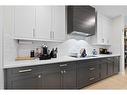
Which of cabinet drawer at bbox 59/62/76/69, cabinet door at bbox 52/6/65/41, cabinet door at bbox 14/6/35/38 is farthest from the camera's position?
cabinet door at bbox 52/6/65/41

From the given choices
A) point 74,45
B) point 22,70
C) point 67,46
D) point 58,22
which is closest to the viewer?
point 22,70

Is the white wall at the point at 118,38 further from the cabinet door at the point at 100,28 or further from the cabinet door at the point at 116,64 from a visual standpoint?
the cabinet door at the point at 100,28

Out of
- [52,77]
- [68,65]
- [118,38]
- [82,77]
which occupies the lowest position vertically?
[82,77]

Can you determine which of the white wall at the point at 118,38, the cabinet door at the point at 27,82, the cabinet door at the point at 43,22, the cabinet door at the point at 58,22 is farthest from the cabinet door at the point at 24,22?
the white wall at the point at 118,38

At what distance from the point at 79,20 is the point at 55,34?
→ 82cm

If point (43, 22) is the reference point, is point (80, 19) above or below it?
above

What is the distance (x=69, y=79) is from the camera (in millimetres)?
2543

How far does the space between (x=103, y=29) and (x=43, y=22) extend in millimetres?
2729

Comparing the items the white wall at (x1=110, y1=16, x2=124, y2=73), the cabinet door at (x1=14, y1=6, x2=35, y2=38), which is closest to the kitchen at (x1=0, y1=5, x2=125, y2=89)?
the cabinet door at (x1=14, y1=6, x2=35, y2=38)

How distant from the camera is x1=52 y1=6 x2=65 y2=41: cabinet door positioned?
2734mm

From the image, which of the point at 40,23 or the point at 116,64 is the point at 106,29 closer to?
the point at 116,64

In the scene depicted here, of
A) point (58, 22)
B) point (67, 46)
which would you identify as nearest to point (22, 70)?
point (58, 22)

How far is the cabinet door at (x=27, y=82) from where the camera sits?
172 cm

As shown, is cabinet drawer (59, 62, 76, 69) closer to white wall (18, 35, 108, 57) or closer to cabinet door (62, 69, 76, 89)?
cabinet door (62, 69, 76, 89)
